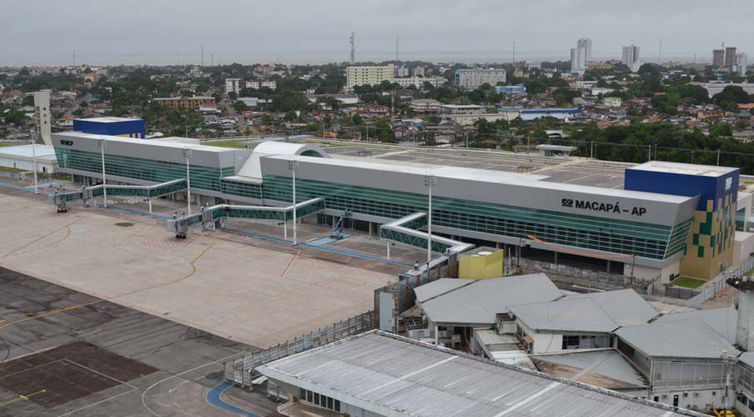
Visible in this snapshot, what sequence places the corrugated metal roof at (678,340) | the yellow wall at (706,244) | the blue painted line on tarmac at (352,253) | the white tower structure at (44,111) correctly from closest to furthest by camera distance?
the corrugated metal roof at (678,340) → the yellow wall at (706,244) → the blue painted line on tarmac at (352,253) → the white tower structure at (44,111)

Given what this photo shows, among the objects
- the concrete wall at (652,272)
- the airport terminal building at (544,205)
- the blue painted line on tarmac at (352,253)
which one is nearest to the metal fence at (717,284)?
the airport terminal building at (544,205)

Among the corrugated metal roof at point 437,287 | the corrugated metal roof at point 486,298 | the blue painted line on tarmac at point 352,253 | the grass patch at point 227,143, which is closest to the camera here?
the corrugated metal roof at point 486,298

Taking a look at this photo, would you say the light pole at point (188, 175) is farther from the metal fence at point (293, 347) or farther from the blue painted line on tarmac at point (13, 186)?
the metal fence at point (293, 347)

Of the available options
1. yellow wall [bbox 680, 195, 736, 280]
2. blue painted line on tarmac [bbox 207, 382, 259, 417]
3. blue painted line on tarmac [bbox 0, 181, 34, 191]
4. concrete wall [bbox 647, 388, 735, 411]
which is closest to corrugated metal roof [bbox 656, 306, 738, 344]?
concrete wall [bbox 647, 388, 735, 411]

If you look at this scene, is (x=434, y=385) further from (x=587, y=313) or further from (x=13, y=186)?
(x=13, y=186)

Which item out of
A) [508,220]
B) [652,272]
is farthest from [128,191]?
[652,272]

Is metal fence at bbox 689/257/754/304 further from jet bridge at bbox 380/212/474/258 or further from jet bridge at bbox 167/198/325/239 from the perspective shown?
jet bridge at bbox 167/198/325/239

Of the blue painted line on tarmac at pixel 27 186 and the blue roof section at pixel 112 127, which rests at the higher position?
the blue roof section at pixel 112 127
